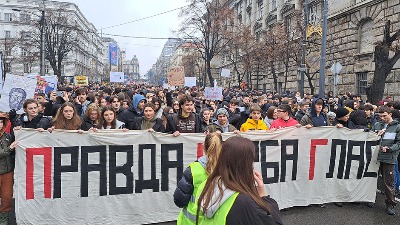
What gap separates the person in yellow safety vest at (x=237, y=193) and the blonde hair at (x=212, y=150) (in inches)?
26.3

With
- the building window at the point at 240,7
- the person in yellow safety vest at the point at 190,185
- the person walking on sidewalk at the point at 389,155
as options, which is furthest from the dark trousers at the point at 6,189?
the building window at the point at 240,7

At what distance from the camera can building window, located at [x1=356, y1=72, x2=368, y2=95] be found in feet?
68.3

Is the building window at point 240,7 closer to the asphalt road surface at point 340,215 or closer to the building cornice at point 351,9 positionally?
the building cornice at point 351,9

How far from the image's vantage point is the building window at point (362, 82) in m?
20.8

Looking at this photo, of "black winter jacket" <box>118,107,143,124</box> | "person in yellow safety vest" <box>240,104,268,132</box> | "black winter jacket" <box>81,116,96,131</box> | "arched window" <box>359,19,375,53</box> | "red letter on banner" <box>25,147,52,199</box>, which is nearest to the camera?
"red letter on banner" <box>25,147,52,199</box>

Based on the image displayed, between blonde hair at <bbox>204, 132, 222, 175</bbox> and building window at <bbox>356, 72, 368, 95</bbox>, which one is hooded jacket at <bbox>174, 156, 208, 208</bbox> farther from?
building window at <bbox>356, 72, 368, 95</bbox>

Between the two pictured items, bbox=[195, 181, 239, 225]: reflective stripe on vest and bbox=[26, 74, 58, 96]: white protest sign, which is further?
bbox=[26, 74, 58, 96]: white protest sign

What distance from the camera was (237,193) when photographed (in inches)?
79.0

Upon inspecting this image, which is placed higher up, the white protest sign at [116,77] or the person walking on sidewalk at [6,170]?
the white protest sign at [116,77]

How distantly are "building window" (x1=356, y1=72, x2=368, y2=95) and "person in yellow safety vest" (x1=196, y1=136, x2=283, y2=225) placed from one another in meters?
20.7

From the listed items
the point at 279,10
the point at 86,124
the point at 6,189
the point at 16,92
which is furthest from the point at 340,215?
the point at 279,10

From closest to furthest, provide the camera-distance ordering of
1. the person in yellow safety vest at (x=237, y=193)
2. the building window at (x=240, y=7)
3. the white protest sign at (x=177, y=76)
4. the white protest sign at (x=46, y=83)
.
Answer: the person in yellow safety vest at (x=237, y=193), the white protest sign at (x=46, y=83), the white protest sign at (x=177, y=76), the building window at (x=240, y=7)

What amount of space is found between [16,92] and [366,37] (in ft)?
64.8

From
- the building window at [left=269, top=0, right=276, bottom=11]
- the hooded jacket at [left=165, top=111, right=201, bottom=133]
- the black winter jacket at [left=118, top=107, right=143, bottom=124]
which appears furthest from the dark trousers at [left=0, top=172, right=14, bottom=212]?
the building window at [left=269, top=0, right=276, bottom=11]
